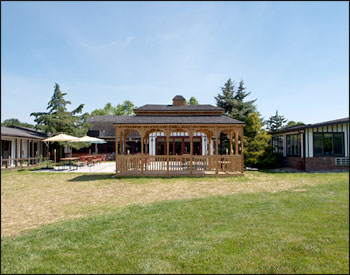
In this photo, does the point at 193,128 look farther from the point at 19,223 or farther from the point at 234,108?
the point at 234,108

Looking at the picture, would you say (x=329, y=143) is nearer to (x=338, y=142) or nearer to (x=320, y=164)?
(x=338, y=142)

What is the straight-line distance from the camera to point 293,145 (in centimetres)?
1705

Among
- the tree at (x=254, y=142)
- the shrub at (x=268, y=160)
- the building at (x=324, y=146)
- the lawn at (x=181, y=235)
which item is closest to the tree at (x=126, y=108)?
the tree at (x=254, y=142)

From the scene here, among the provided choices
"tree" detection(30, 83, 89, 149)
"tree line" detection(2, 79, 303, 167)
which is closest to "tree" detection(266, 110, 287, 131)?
"tree line" detection(2, 79, 303, 167)

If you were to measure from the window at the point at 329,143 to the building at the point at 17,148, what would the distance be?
2087 cm

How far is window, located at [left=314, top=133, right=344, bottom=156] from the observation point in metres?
15.3

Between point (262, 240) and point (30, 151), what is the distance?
71.8 ft

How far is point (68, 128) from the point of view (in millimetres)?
22109

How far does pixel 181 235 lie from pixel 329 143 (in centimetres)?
1548

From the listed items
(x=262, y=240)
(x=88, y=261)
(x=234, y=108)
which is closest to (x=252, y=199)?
(x=262, y=240)

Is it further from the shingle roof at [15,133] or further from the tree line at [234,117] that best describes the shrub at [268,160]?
the shingle roof at [15,133]

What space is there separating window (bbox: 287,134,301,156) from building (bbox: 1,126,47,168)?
792 inches

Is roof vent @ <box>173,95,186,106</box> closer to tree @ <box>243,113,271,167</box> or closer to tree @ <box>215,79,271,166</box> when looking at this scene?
tree @ <box>215,79,271,166</box>

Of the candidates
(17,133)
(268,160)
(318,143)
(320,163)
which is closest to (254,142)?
(268,160)
